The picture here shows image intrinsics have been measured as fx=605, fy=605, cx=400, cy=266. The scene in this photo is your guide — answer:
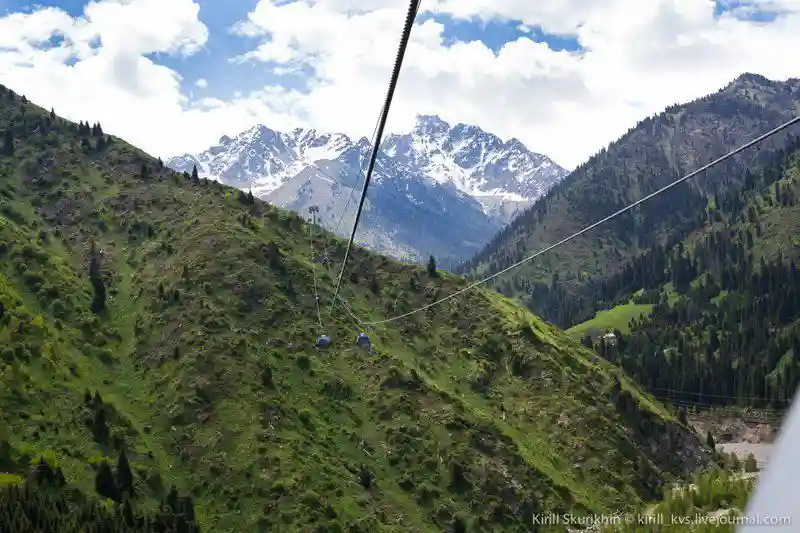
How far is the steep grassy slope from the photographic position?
212ft

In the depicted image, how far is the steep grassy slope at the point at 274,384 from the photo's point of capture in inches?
2542

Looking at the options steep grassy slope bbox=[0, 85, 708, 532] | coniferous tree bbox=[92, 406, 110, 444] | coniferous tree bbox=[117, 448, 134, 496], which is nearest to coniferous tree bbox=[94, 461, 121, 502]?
steep grassy slope bbox=[0, 85, 708, 532]

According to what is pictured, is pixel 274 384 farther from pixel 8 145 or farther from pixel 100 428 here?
pixel 8 145

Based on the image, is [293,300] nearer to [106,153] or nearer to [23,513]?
[23,513]

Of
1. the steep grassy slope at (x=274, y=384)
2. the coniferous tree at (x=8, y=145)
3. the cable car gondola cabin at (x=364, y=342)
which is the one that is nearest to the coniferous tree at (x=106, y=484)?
the steep grassy slope at (x=274, y=384)

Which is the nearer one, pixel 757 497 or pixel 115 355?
pixel 757 497

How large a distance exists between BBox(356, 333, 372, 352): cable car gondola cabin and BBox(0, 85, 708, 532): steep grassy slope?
2.01 m

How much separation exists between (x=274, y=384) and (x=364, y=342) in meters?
15.6

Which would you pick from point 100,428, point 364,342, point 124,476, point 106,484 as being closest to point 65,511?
point 106,484

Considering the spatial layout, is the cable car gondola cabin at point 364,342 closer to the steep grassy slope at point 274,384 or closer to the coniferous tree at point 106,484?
the steep grassy slope at point 274,384

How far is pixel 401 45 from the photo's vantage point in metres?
11.0

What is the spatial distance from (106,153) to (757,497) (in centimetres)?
15772

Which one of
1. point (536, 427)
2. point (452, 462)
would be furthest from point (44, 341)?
point (536, 427)

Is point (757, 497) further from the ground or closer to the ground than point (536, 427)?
further from the ground
